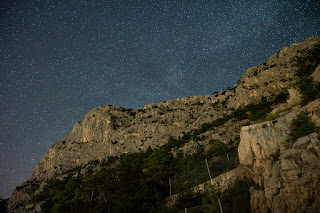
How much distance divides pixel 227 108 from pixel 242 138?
5766cm

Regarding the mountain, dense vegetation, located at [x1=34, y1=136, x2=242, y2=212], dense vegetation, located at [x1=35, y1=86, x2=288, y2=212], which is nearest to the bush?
the mountain

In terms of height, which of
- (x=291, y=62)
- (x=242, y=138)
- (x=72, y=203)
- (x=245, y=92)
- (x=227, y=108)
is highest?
(x=291, y=62)

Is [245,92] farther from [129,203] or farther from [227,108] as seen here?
[129,203]

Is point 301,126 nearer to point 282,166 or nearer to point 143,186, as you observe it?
point 282,166

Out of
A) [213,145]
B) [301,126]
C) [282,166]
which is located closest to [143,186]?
[282,166]

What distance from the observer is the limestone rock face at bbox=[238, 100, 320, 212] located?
A: 872 cm

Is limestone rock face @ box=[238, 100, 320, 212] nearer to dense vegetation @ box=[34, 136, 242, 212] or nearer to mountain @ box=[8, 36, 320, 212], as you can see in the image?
mountain @ box=[8, 36, 320, 212]

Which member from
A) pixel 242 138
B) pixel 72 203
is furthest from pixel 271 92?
pixel 72 203

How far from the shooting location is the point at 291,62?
6141 centimetres

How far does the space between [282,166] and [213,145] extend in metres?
29.1

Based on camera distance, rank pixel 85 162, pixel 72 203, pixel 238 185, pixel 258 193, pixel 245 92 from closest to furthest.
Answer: pixel 258 193
pixel 238 185
pixel 72 203
pixel 245 92
pixel 85 162

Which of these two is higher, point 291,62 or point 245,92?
point 291,62

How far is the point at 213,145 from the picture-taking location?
38.7m

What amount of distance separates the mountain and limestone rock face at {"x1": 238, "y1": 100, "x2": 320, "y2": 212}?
48 mm
